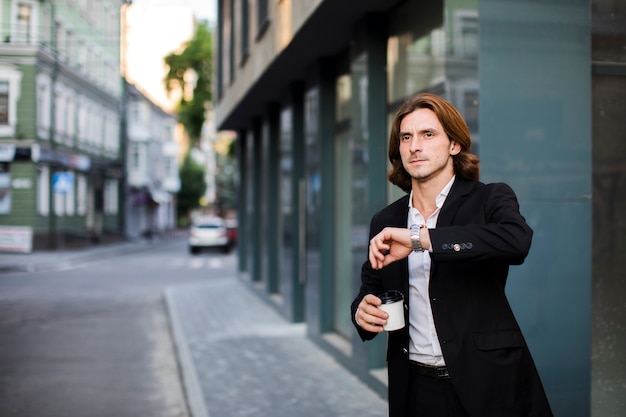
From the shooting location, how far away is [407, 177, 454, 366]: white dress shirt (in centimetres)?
263

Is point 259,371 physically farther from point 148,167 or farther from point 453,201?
point 148,167

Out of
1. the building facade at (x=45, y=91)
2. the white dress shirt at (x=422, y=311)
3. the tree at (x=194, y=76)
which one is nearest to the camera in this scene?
the white dress shirt at (x=422, y=311)

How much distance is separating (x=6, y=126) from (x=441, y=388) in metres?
5.86

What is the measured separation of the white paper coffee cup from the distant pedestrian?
3 cm

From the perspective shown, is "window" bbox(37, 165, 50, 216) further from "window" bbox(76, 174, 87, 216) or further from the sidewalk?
"window" bbox(76, 174, 87, 216)

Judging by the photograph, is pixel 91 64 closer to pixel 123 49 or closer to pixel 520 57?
pixel 123 49

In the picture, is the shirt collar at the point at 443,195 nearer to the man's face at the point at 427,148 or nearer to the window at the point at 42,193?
the man's face at the point at 427,148

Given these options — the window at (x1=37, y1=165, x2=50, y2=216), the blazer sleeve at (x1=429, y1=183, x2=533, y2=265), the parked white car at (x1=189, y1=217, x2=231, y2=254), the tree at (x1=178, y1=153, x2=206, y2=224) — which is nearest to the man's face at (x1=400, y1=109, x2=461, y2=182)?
the blazer sleeve at (x1=429, y1=183, x2=533, y2=265)

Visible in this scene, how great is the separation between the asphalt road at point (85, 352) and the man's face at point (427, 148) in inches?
184

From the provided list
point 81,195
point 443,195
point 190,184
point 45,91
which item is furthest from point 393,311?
point 190,184

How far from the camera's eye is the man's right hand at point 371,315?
256 cm

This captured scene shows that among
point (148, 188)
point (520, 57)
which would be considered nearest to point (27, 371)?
point (520, 57)

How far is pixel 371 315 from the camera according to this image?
2588mm

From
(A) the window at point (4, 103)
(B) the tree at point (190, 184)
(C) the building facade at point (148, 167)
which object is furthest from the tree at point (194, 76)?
(B) the tree at point (190, 184)
